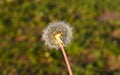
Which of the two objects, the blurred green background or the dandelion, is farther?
the blurred green background

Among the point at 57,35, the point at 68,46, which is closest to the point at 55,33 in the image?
the point at 57,35

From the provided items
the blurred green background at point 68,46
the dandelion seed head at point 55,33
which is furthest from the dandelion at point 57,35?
the blurred green background at point 68,46

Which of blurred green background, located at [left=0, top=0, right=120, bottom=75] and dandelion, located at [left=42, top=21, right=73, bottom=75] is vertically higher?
blurred green background, located at [left=0, top=0, right=120, bottom=75]

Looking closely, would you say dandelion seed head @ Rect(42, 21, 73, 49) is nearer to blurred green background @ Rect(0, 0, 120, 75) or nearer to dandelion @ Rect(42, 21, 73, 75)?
dandelion @ Rect(42, 21, 73, 75)

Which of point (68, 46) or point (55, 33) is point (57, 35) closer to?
point (55, 33)

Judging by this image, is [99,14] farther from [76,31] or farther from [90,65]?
[90,65]

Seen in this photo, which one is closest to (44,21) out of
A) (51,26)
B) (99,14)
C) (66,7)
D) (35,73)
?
(66,7)

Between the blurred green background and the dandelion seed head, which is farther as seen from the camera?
the blurred green background

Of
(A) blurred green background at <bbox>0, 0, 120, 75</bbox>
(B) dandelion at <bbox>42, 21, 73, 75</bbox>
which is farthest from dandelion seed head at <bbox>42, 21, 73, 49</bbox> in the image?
(A) blurred green background at <bbox>0, 0, 120, 75</bbox>
